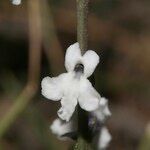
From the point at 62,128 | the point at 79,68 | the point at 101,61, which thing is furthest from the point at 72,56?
the point at 101,61

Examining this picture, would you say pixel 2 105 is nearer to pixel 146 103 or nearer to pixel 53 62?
pixel 53 62

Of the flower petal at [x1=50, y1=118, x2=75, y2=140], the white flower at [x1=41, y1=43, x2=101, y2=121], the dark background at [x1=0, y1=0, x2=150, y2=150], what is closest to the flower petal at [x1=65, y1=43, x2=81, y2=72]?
the white flower at [x1=41, y1=43, x2=101, y2=121]

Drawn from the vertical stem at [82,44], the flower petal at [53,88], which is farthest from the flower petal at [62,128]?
the flower petal at [53,88]

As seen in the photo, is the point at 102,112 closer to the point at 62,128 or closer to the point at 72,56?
the point at 62,128

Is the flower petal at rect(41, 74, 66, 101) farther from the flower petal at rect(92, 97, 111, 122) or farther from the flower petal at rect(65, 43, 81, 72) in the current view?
the flower petal at rect(92, 97, 111, 122)

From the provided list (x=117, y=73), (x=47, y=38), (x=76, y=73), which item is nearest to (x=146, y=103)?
(x=117, y=73)

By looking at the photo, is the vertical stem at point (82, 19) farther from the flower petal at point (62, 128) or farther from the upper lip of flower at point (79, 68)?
the flower petal at point (62, 128)
